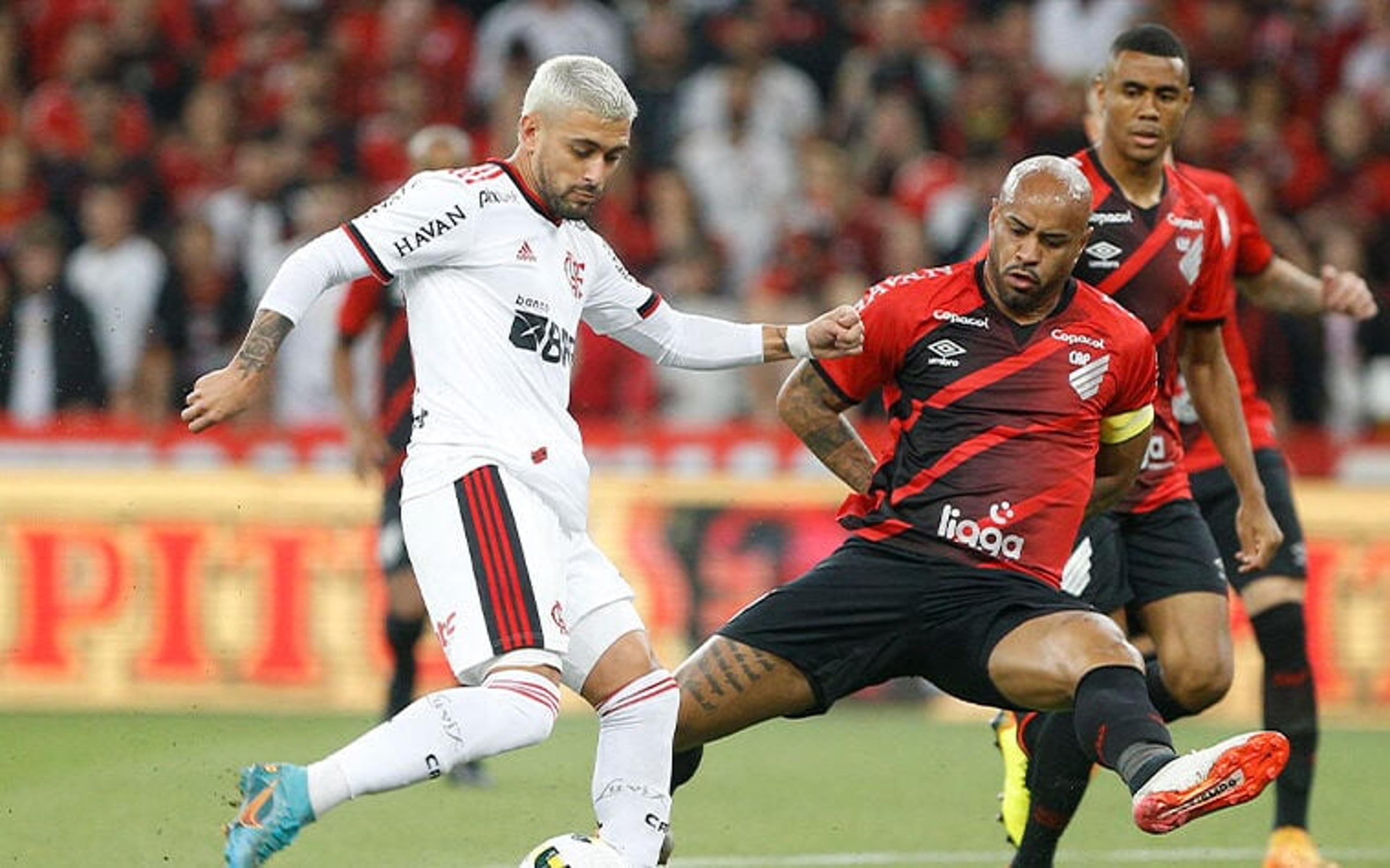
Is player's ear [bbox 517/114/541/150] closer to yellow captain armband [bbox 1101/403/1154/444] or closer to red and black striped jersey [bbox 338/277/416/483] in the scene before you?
yellow captain armband [bbox 1101/403/1154/444]

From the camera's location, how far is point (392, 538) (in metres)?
9.55

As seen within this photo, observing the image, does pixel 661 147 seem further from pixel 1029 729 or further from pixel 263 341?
pixel 263 341

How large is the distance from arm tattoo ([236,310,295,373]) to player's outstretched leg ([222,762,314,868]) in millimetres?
994

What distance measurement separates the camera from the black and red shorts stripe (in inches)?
232

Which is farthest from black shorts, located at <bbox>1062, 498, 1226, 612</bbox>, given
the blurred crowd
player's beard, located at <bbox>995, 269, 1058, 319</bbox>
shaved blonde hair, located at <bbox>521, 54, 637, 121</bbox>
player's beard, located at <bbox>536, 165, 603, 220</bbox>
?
the blurred crowd

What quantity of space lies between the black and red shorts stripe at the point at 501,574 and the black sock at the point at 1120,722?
1.41 m

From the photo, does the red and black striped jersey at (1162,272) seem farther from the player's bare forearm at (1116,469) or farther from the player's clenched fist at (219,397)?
the player's clenched fist at (219,397)

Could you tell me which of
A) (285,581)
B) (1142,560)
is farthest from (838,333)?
(285,581)

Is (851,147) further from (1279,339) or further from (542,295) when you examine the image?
(542,295)

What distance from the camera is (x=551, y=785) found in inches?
372

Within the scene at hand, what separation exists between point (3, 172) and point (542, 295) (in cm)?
921

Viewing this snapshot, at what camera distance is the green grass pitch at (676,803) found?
780cm

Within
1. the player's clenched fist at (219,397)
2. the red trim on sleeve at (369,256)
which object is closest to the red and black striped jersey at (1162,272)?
the red trim on sleeve at (369,256)

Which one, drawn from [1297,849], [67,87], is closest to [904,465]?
[1297,849]
